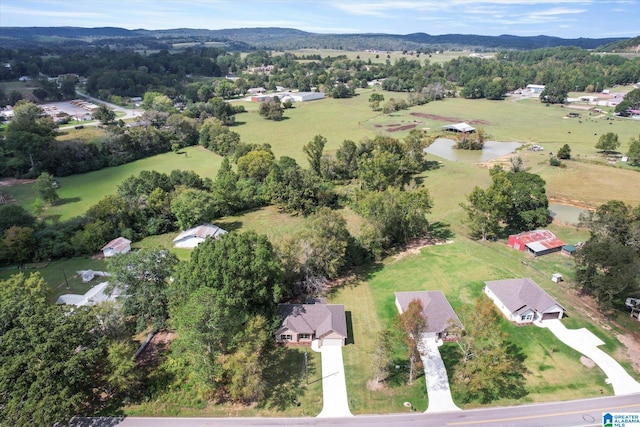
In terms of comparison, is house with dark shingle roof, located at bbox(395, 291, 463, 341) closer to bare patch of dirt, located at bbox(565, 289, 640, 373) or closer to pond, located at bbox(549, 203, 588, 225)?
bare patch of dirt, located at bbox(565, 289, 640, 373)

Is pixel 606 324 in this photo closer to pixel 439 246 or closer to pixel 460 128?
pixel 439 246

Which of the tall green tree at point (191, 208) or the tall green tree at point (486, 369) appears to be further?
the tall green tree at point (191, 208)

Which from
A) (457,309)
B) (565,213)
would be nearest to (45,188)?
(457,309)

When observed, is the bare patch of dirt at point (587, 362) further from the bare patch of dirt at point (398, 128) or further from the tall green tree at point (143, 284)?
the bare patch of dirt at point (398, 128)

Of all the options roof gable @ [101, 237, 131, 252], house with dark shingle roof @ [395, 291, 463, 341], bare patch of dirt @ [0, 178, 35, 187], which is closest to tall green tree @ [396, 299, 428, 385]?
house with dark shingle roof @ [395, 291, 463, 341]

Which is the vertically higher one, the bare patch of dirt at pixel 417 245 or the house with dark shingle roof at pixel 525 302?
the house with dark shingle roof at pixel 525 302

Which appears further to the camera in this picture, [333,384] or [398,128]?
[398,128]

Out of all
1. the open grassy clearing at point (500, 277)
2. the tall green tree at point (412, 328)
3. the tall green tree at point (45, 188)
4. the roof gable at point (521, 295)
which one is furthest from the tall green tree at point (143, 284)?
the tall green tree at point (45, 188)
